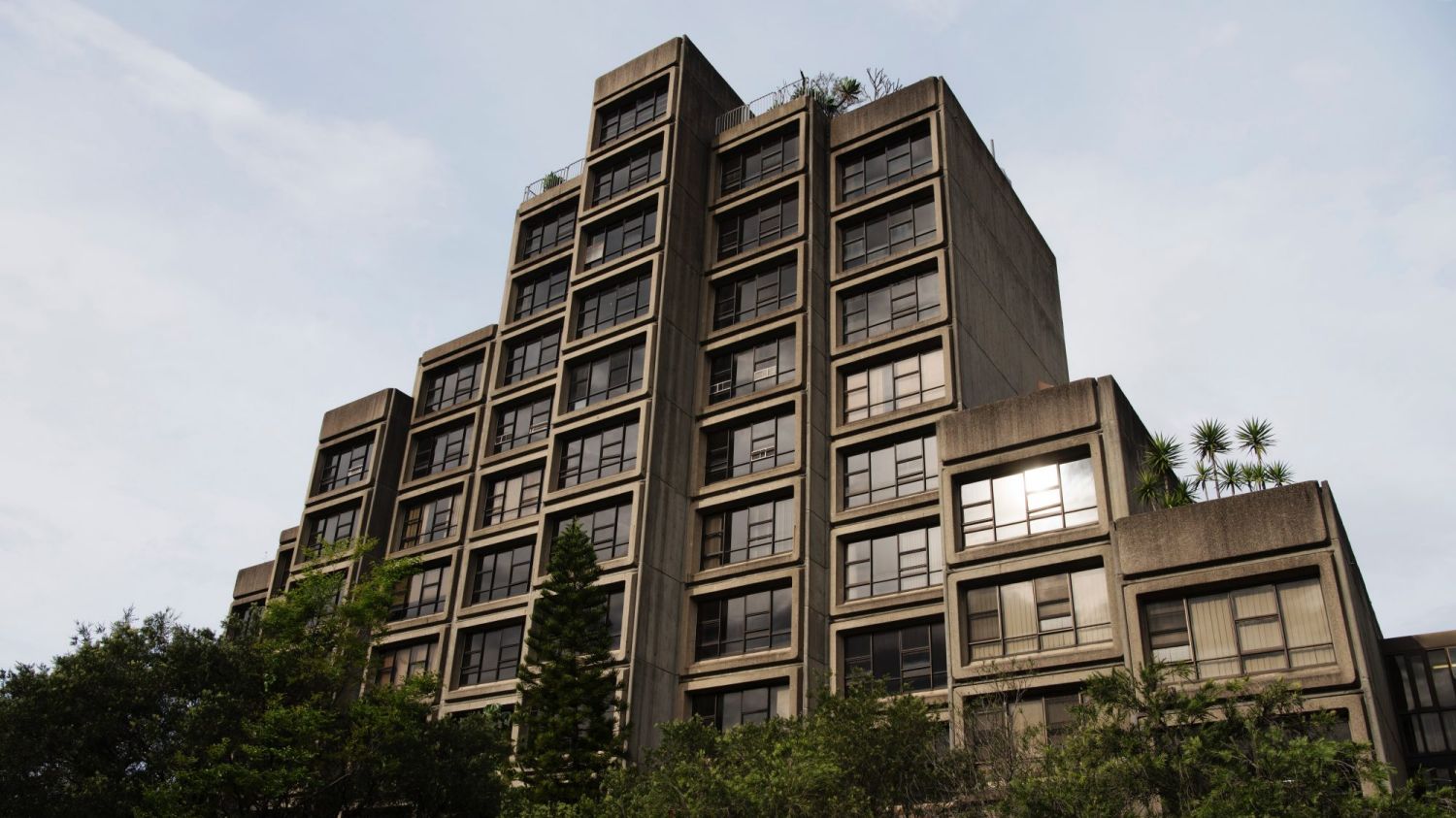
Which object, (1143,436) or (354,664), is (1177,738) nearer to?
(1143,436)

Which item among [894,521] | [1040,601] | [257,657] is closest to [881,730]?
[1040,601]

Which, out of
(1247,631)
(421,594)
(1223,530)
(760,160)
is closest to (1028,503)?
(1223,530)

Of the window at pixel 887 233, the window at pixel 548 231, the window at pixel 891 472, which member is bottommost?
the window at pixel 891 472

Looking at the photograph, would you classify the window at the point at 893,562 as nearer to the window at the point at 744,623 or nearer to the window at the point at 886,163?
the window at the point at 744,623

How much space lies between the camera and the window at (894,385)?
42094 mm

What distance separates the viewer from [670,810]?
85.4 ft

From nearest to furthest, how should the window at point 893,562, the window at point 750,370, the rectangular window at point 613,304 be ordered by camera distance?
the window at point 893,562
the window at point 750,370
the rectangular window at point 613,304

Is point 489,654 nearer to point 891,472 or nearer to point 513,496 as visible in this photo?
point 513,496

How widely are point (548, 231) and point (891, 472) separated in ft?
74.7

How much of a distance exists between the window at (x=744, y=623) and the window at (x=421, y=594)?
13718 millimetres

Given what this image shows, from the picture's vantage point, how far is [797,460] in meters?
42.4

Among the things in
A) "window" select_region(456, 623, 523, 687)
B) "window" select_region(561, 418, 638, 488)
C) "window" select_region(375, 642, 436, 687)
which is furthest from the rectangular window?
"window" select_region(375, 642, 436, 687)

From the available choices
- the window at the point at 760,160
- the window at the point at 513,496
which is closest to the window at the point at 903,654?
the window at the point at 513,496

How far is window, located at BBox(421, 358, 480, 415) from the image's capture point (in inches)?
2231
